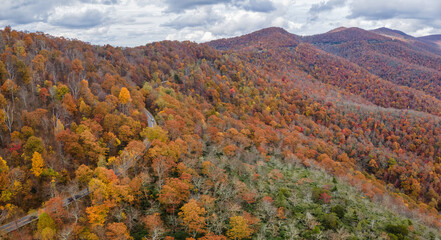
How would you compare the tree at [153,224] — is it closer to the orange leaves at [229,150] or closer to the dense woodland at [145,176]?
the dense woodland at [145,176]

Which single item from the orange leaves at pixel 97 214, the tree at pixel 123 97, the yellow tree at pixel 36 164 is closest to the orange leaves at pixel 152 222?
the orange leaves at pixel 97 214

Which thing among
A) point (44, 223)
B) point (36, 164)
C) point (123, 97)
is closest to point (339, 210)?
point (44, 223)

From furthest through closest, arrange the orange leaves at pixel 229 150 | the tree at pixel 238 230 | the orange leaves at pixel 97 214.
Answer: the orange leaves at pixel 229 150
the tree at pixel 238 230
the orange leaves at pixel 97 214

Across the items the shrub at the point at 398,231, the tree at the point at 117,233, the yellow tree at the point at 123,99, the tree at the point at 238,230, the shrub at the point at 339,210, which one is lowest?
the shrub at the point at 398,231

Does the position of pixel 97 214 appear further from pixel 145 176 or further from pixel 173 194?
pixel 173 194

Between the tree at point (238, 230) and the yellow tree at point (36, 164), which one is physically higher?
the yellow tree at point (36, 164)

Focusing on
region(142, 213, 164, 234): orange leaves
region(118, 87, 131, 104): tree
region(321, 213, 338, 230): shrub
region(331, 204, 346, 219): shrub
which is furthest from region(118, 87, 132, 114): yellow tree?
Result: region(331, 204, 346, 219): shrub
